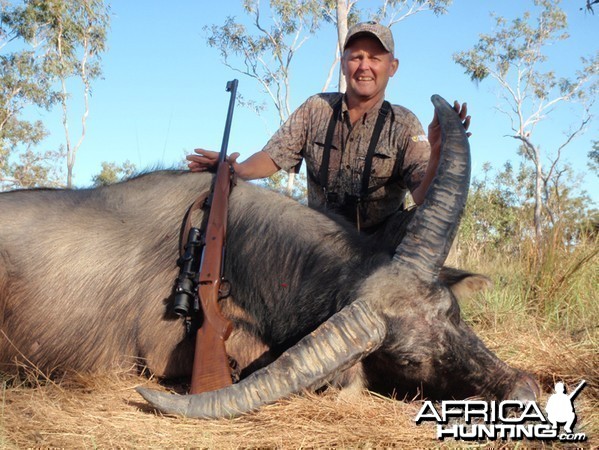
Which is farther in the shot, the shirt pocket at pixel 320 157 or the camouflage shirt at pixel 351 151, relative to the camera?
the shirt pocket at pixel 320 157

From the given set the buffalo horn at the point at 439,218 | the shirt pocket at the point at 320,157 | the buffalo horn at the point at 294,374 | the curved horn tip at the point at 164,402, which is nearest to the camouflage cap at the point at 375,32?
the shirt pocket at the point at 320,157

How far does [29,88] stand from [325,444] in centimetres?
2608

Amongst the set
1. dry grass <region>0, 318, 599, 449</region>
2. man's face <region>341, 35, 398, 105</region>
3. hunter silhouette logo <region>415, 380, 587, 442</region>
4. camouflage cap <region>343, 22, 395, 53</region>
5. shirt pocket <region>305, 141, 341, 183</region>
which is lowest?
dry grass <region>0, 318, 599, 449</region>

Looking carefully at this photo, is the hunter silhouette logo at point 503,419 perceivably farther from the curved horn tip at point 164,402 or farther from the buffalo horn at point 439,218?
the curved horn tip at point 164,402

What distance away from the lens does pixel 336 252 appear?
327 cm

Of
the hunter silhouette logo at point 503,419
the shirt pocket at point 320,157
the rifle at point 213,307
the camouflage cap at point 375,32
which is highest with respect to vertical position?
the camouflage cap at point 375,32

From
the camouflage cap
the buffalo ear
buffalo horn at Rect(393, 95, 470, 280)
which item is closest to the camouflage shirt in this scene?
the camouflage cap

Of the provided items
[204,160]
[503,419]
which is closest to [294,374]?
[503,419]

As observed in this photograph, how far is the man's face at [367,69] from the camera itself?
528cm

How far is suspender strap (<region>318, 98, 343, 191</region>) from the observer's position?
210 inches

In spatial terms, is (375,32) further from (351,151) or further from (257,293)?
(257,293)

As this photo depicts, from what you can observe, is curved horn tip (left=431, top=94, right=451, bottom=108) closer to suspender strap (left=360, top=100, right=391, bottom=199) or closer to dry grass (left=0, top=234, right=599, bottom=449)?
dry grass (left=0, top=234, right=599, bottom=449)

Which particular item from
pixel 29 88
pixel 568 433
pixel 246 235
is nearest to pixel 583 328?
pixel 568 433

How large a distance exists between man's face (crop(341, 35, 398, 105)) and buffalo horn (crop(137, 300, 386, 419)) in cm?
304
